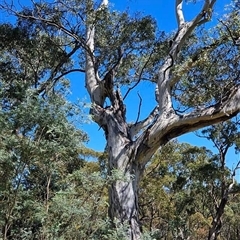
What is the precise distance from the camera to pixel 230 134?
13102 millimetres

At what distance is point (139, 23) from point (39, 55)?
2514 mm

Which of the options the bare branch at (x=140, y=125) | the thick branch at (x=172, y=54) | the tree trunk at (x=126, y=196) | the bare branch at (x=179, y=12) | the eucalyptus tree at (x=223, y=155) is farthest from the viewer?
the eucalyptus tree at (x=223, y=155)

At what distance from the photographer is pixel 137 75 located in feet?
29.2

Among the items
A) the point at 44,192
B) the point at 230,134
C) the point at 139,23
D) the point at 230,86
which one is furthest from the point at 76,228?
the point at 230,134

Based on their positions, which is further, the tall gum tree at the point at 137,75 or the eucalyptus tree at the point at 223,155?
the eucalyptus tree at the point at 223,155

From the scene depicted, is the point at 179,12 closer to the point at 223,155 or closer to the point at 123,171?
the point at 123,171

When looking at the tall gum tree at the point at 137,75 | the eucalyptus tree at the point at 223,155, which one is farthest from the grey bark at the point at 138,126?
the eucalyptus tree at the point at 223,155

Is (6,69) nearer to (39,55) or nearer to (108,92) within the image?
(39,55)

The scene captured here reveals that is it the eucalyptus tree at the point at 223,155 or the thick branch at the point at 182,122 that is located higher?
the eucalyptus tree at the point at 223,155

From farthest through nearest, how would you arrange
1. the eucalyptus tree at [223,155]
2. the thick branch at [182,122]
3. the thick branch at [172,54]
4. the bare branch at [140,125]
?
the eucalyptus tree at [223,155] < the bare branch at [140,125] < the thick branch at [172,54] < the thick branch at [182,122]

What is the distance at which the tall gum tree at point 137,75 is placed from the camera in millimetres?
5949

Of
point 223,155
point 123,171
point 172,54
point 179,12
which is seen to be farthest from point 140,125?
point 223,155

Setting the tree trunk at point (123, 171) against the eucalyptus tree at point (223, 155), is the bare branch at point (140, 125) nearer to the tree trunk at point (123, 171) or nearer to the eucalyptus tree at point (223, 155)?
the tree trunk at point (123, 171)

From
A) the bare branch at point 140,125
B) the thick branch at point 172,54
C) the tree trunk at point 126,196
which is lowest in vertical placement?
the tree trunk at point 126,196
